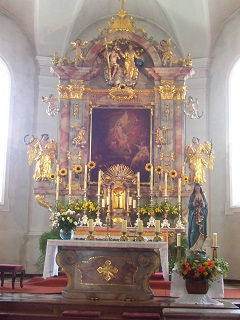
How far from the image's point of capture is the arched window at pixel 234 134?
630 inches

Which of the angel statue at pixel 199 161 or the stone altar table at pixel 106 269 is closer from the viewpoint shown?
the stone altar table at pixel 106 269

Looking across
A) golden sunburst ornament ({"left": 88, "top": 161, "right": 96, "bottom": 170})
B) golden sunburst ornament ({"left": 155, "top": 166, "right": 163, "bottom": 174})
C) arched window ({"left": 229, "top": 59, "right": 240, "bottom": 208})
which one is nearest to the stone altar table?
golden sunburst ornament ({"left": 155, "top": 166, "right": 163, "bottom": 174})

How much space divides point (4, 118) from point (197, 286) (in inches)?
359

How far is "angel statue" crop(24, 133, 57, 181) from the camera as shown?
14922 mm

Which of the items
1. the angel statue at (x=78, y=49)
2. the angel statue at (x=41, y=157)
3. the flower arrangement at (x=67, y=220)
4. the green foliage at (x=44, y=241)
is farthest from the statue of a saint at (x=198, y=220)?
Result: the angel statue at (x=78, y=49)

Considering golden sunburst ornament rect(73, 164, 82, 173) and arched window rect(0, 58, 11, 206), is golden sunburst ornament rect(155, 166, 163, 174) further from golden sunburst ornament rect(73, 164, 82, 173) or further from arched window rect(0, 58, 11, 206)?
arched window rect(0, 58, 11, 206)

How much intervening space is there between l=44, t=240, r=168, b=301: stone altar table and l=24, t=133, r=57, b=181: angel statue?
5069mm

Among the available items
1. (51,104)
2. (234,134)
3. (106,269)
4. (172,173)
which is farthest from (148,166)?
(106,269)

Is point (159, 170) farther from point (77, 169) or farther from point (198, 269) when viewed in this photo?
point (198, 269)

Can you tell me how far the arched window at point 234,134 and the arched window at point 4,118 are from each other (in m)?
6.51

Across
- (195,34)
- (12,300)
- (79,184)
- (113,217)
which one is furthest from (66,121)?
(12,300)

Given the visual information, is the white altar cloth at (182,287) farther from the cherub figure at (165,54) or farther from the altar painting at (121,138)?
the cherub figure at (165,54)

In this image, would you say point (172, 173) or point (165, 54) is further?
point (165, 54)

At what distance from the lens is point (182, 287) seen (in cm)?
1066
